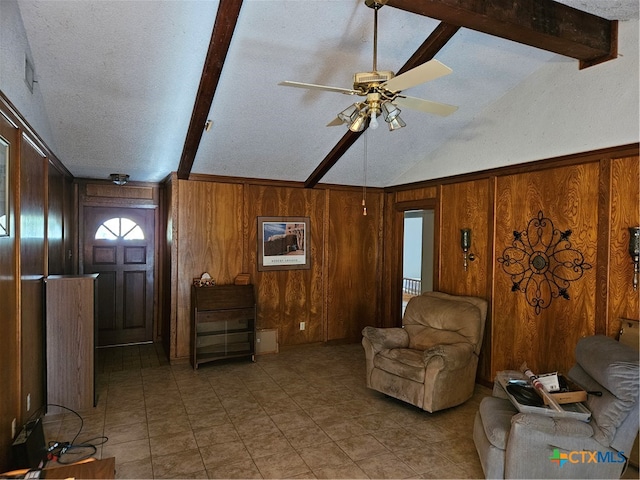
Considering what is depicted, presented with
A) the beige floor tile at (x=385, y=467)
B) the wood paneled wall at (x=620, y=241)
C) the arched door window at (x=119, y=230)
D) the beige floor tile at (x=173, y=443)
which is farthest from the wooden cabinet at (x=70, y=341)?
the wood paneled wall at (x=620, y=241)

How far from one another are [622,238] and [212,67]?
11.2 ft

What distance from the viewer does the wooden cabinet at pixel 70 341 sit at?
347 centimetres

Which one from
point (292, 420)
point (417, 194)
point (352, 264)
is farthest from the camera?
point (352, 264)

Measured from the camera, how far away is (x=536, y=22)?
2678mm

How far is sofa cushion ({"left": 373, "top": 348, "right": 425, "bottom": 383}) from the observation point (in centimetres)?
351

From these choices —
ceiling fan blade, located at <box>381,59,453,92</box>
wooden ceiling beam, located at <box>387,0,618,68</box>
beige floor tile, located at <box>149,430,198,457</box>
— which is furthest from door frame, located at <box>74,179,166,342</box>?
wooden ceiling beam, located at <box>387,0,618,68</box>

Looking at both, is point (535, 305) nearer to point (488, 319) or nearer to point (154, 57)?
point (488, 319)

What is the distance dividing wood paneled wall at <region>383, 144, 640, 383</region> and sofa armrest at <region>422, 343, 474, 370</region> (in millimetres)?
725

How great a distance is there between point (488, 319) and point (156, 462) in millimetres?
3386

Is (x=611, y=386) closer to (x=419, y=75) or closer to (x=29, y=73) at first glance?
(x=419, y=75)

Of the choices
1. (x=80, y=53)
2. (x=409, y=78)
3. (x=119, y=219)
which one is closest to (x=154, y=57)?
(x=80, y=53)

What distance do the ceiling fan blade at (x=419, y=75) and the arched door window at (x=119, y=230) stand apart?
4922 mm

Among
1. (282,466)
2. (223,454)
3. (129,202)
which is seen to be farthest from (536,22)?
(129,202)

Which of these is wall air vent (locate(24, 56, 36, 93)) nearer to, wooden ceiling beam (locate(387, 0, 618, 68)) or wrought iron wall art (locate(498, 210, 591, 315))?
wooden ceiling beam (locate(387, 0, 618, 68))
